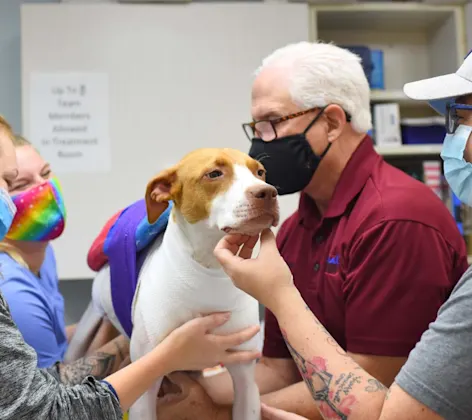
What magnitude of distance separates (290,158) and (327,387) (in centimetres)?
65

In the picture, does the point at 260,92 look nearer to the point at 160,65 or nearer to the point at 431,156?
the point at 160,65

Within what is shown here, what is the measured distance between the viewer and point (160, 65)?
91.5 inches

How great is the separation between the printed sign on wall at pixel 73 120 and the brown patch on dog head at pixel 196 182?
1.25m

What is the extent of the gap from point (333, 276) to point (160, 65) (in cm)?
142

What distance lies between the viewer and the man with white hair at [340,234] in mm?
1137

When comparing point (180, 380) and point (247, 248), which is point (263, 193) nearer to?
point (247, 248)

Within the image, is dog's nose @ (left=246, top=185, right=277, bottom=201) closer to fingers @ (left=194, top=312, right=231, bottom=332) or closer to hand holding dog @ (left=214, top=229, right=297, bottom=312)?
hand holding dog @ (left=214, top=229, right=297, bottom=312)

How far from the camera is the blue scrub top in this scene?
4.07 ft

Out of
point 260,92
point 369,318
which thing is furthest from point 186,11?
point 369,318

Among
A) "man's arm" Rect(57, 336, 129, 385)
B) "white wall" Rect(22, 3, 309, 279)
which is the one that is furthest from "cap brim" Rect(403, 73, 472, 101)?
"white wall" Rect(22, 3, 309, 279)

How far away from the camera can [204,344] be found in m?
1.05

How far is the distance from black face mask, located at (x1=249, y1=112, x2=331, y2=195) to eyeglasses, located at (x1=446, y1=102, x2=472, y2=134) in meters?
0.46

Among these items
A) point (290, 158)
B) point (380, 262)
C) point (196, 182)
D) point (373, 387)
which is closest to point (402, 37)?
point (290, 158)

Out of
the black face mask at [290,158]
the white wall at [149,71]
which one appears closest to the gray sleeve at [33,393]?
the black face mask at [290,158]
